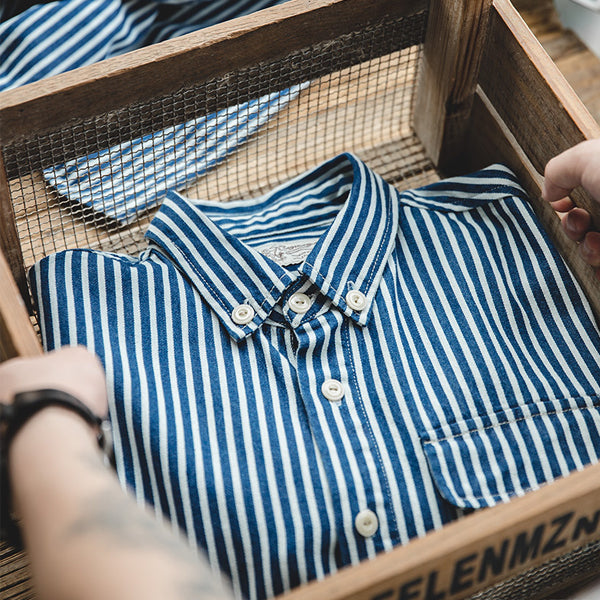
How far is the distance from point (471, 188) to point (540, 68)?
0.42ft

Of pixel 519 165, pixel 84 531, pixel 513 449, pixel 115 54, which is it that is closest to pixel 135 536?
pixel 84 531

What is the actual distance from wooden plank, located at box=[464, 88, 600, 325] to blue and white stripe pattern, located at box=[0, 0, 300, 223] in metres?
0.21

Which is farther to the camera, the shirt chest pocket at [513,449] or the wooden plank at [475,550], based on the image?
the shirt chest pocket at [513,449]

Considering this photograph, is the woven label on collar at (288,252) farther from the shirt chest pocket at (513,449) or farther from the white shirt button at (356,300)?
the shirt chest pocket at (513,449)

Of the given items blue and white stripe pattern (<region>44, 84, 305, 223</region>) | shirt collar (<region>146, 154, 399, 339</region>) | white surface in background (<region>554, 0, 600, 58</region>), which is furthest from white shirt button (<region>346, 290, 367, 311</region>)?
white surface in background (<region>554, 0, 600, 58</region>)

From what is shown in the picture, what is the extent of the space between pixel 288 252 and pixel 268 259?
0.04 m

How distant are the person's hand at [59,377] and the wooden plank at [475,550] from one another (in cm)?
18

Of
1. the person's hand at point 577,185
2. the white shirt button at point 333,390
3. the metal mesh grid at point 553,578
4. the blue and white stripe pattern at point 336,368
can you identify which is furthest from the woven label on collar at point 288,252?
the metal mesh grid at point 553,578

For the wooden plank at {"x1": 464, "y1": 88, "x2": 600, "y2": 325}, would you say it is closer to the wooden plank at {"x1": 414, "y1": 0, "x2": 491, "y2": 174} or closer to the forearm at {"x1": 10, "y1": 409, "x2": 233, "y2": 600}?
the wooden plank at {"x1": 414, "y1": 0, "x2": 491, "y2": 174}

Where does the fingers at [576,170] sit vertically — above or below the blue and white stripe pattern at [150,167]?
below

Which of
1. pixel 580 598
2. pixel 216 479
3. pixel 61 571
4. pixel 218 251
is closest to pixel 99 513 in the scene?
pixel 61 571

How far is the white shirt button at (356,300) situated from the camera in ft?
2.34

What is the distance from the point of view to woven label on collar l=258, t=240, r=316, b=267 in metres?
0.75

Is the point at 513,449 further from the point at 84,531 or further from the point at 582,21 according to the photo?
the point at 582,21
